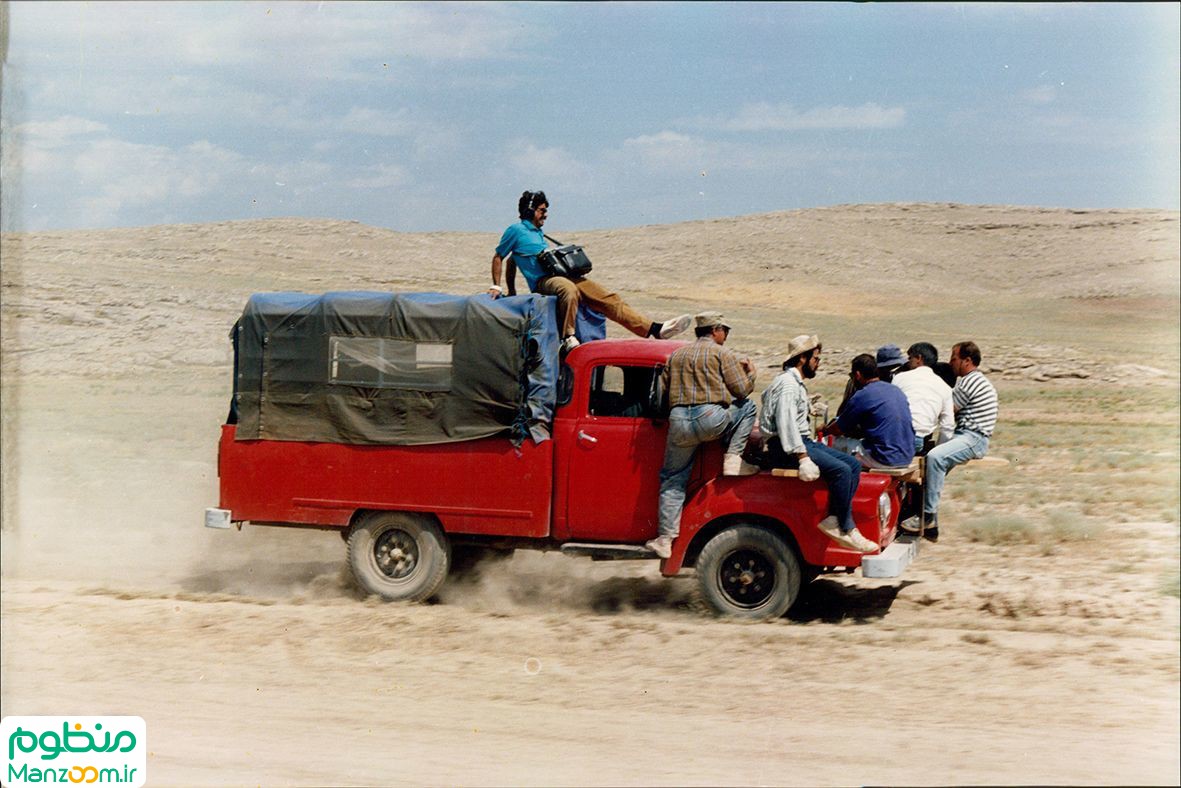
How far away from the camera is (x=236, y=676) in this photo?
919cm

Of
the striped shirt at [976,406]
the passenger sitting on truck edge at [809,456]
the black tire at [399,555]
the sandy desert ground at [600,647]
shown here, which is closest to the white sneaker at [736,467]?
the passenger sitting on truck edge at [809,456]

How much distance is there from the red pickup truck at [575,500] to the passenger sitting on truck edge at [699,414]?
0.14 metres

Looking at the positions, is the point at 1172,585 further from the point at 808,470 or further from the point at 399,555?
the point at 399,555

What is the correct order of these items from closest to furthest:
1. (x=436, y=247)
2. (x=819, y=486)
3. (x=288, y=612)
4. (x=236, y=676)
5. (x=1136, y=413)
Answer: (x=236, y=676) → (x=819, y=486) → (x=288, y=612) → (x=1136, y=413) → (x=436, y=247)

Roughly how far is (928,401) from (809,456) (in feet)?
5.73

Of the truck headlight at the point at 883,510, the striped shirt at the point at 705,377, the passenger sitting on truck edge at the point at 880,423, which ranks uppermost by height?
the striped shirt at the point at 705,377

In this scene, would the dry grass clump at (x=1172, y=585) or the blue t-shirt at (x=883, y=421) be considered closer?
the blue t-shirt at (x=883, y=421)

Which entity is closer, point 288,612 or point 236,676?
point 236,676

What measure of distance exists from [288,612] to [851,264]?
199ft

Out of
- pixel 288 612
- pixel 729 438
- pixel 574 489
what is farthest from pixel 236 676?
pixel 729 438

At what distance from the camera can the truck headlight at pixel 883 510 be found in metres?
9.83

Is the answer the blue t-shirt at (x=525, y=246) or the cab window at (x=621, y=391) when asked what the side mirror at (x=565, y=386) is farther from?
the blue t-shirt at (x=525, y=246)

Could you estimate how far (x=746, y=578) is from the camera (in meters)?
10.2

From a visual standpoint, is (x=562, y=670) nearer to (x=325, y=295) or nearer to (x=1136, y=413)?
(x=325, y=295)
